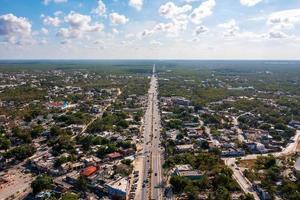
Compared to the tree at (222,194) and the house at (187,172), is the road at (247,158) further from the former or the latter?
the house at (187,172)

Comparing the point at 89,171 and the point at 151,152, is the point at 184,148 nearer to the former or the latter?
the point at 151,152

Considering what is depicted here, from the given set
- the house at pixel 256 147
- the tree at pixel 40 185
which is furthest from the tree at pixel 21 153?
the house at pixel 256 147

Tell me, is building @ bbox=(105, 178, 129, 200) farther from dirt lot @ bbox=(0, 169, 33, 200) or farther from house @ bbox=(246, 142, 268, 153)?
house @ bbox=(246, 142, 268, 153)

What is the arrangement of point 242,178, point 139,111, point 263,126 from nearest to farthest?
1. point 242,178
2. point 263,126
3. point 139,111

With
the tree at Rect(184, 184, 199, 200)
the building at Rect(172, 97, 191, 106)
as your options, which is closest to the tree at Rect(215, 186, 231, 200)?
the tree at Rect(184, 184, 199, 200)

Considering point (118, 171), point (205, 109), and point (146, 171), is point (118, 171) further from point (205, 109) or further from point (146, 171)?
point (205, 109)

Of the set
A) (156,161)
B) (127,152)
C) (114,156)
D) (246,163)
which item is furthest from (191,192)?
(127,152)

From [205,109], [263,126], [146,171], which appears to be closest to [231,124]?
[263,126]
